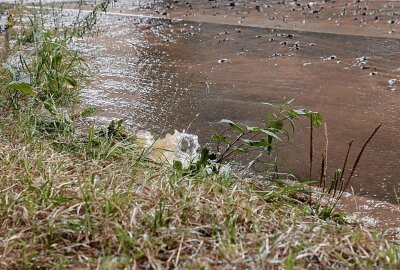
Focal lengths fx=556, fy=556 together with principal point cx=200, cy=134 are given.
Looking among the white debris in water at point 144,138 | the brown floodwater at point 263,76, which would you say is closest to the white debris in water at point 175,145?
the white debris in water at point 144,138

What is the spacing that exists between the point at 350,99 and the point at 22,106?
215cm

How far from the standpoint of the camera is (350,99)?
383 centimetres

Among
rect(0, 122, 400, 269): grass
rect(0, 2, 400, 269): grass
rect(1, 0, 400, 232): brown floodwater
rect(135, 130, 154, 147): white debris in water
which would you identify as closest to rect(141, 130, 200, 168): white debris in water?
rect(135, 130, 154, 147): white debris in water

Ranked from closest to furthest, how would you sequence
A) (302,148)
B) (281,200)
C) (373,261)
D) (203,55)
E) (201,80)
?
(373,261), (281,200), (302,148), (201,80), (203,55)

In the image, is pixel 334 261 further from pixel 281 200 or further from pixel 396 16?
pixel 396 16

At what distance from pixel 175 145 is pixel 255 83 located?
4.26 ft

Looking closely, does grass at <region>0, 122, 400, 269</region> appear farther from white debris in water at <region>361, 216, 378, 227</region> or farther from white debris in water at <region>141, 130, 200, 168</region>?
white debris in water at <region>141, 130, 200, 168</region>

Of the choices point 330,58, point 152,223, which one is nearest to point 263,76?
point 330,58

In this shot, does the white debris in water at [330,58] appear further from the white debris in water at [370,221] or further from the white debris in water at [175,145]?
the white debris in water at [370,221]

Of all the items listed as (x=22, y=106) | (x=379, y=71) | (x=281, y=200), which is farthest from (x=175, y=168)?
(x=379, y=71)

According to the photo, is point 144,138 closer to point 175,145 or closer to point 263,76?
point 175,145

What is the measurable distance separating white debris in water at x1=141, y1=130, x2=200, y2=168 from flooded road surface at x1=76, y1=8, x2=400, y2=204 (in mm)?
151

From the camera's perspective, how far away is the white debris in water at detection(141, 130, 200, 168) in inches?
116

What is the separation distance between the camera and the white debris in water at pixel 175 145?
2938 mm
